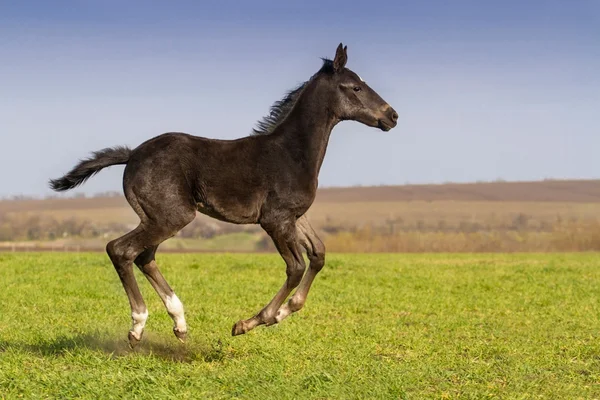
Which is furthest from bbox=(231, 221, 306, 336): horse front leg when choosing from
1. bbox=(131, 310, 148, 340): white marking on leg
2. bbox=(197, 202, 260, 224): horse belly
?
bbox=(131, 310, 148, 340): white marking on leg

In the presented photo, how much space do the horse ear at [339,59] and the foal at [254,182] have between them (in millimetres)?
13

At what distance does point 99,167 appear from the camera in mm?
9516

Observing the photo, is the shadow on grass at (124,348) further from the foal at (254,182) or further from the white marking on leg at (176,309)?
the foal at (254,182)

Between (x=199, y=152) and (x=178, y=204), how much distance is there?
2.04 ft

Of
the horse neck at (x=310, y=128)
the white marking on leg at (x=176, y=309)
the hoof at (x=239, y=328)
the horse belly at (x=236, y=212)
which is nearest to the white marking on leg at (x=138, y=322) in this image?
the white marking on leg at (x=176, y=309)

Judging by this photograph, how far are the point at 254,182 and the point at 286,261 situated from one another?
92cm

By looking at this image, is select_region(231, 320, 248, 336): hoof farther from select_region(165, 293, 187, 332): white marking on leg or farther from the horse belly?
the horse belly

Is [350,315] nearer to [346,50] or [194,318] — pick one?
[194,318]

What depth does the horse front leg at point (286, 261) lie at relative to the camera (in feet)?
28.3

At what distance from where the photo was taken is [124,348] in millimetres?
9984

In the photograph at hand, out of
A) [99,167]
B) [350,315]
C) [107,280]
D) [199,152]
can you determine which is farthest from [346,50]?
[107,280]

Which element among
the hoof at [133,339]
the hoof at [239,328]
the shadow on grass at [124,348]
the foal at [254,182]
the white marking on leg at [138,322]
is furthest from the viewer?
the shadow on grass at [124,348]

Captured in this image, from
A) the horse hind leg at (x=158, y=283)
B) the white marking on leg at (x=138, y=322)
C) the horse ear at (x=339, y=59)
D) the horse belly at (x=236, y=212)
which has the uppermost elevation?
the horse ear at (x=339, y=59)

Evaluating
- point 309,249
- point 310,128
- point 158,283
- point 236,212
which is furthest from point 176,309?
point 310,128
